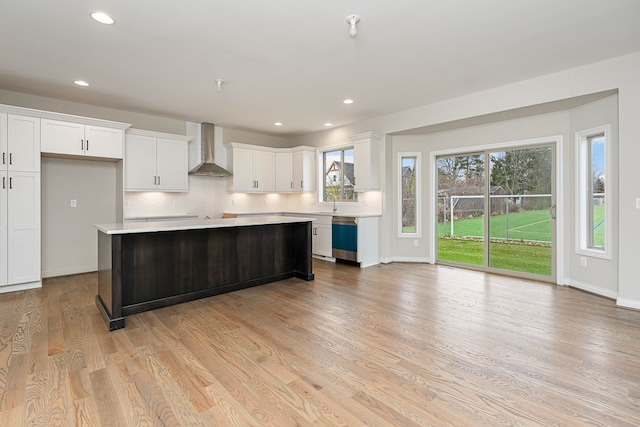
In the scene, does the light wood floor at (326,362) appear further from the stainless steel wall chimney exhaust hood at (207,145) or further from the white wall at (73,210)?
the stainless steel wall chimney exhaust hood at (207,145)

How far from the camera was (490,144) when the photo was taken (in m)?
5.18

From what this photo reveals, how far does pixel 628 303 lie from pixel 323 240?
440 cm

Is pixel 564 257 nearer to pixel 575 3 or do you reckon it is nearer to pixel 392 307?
pixel 392 307

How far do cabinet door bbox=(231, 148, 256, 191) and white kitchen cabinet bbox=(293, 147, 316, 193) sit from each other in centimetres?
99

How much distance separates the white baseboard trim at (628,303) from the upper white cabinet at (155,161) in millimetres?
6577

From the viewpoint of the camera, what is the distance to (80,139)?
4.67 metres

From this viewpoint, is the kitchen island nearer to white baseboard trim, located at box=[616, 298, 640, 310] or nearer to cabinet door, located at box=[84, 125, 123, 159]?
cabinet door, located at box=[84, 125, 123, 159]

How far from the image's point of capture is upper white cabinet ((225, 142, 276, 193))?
679 cm

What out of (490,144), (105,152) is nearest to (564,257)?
(490,144)

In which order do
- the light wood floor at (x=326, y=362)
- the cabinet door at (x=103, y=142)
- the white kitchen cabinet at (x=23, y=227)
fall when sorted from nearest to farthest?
the light wood floor at (x=326, y=362)
the white kitchen cabinet at (x=23, y=227)
the cabinet door at (x=103, y=142)

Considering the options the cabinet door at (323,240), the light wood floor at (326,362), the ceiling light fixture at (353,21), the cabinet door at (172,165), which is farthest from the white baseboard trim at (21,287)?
the ceiling light fixture at (353,21)

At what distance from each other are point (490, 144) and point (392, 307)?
131 inches

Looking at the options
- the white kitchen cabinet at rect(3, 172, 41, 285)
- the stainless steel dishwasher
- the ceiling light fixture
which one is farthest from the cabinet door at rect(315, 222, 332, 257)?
the white kitchen cabinet at rect(3, 172, 41, 285)

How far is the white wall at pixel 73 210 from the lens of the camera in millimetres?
4914
